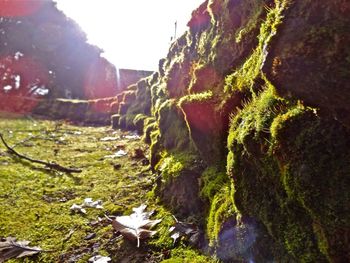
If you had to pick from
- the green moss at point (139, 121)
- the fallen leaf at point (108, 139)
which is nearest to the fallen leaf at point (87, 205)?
the fallen leaf at point (108, 139)

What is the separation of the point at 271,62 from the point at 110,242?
2.26 metres

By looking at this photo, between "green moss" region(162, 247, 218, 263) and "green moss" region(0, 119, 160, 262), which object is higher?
"green moss" region(162, 247, 218, 263)

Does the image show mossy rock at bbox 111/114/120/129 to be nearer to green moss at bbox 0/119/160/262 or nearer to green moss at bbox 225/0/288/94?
green moss at bbox 0/119/160/262

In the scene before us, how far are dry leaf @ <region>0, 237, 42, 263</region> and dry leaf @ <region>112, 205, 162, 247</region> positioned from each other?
0.75 meters

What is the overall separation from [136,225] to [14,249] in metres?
1.10

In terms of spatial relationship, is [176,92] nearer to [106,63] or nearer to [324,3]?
[324,3]

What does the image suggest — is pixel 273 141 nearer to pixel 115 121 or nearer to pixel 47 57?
pixel 115 121

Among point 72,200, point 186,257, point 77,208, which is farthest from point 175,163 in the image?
point 186,257

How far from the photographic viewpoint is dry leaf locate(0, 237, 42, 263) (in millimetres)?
2830

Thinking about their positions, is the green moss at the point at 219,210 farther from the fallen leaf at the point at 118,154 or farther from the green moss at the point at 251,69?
the fallen leaf at the point at 118,154

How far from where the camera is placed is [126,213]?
3609 millimetres

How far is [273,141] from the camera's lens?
2.03 metres

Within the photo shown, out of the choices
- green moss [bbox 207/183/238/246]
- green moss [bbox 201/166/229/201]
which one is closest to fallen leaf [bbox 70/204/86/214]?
green moss [bbox 201/166/229/201]

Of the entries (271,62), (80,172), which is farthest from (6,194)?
(271,62)
